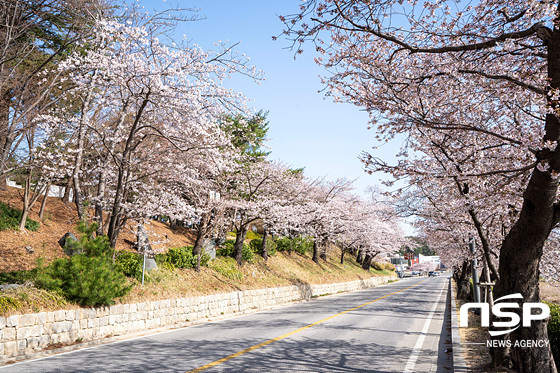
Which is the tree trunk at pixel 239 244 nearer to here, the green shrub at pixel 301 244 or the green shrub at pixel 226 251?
the green shrub at pixel 226 251

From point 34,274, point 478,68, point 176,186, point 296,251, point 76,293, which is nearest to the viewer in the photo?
point 478,68

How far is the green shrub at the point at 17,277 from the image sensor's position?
10734 millimetres

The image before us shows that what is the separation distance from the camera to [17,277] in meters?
11.1

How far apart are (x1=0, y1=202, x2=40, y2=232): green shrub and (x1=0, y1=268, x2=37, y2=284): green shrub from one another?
529 cm

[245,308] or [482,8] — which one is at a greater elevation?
[482,8]

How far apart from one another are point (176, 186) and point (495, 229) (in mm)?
Answer: 13837

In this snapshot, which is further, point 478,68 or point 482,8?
point 478,68

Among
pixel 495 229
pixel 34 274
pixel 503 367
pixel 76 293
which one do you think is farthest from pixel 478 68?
pixel 34 274

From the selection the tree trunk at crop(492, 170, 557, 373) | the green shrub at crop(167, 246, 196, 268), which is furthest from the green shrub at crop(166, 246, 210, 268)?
the tree trunk at crop(492, 170, 557, 373)

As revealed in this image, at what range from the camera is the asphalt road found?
762 centimetres

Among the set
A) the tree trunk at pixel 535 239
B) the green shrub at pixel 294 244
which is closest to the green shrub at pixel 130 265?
the tree trunk at pixel 535 239

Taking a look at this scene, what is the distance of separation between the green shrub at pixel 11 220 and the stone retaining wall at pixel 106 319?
741cm

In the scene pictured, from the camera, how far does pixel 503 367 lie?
7.00 metres

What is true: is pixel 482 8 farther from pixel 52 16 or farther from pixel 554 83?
pixel 52 16
